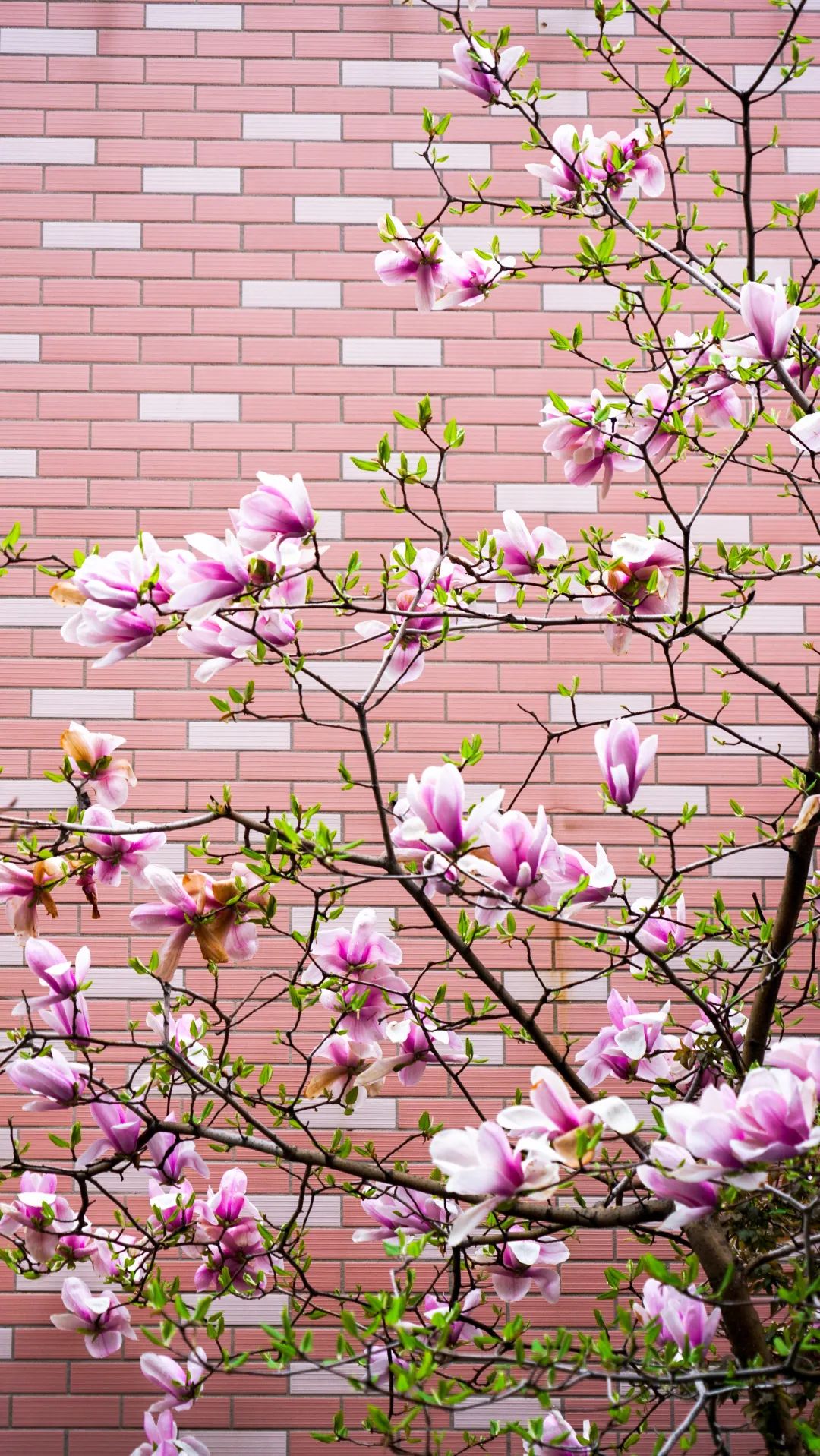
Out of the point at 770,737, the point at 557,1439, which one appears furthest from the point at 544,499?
the point at 557,1439

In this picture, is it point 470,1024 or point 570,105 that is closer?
point 470,1024

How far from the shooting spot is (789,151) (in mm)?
2531

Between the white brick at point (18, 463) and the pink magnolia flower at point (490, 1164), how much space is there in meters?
1.80

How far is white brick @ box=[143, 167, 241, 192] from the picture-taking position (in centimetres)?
249

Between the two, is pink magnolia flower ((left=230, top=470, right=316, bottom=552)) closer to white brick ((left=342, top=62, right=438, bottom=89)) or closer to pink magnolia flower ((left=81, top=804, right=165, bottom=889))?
pink magnolia flower ((left=81, top=804, right=165, bottom=889))

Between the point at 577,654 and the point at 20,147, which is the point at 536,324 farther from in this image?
the point at 20,147

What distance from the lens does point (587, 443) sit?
1.57m

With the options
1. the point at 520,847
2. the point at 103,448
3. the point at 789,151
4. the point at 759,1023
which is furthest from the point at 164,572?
the point at 789,151

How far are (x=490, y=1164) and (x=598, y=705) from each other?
145 cm

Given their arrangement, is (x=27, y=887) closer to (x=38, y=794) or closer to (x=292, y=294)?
(x=38, y=794)

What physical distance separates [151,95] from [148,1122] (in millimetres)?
2084

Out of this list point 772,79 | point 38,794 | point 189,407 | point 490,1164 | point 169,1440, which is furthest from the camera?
point 772,79

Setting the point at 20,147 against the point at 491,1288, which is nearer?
the point at 491,1288

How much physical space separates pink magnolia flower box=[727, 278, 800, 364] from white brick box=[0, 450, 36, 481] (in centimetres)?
157
